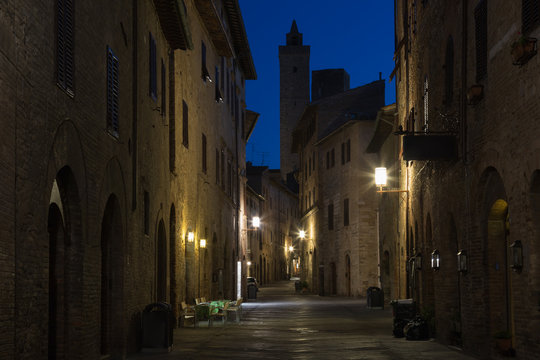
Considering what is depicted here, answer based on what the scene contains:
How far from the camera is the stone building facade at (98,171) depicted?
28.8 ft

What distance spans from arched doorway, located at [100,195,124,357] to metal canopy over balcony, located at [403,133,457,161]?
6.01 m

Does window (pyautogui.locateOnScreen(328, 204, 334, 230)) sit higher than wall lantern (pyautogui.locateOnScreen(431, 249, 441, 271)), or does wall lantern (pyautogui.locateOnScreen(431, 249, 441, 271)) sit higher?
window (pyautogui.locateOnScreen(328, 204, 334, 230))

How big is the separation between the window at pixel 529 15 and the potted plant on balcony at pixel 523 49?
141 mm

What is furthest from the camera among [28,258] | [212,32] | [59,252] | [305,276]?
[305,276]

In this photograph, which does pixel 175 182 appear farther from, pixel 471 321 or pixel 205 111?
pixel 471 321

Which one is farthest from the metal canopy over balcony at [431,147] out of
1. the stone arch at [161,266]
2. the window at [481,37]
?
the stone arch at [161,266]

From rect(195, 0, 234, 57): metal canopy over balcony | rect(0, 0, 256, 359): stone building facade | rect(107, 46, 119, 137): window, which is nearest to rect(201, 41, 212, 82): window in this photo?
rect(0, 0, 256, 359): stone building facade

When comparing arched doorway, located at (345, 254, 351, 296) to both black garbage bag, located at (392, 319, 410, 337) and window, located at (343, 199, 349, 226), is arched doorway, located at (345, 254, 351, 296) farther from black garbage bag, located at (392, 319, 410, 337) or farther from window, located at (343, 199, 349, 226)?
black garbage bag, located at (392, 319, 410, 337)

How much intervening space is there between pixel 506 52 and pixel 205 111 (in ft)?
→ 54.0

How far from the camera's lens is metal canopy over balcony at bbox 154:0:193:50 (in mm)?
18406

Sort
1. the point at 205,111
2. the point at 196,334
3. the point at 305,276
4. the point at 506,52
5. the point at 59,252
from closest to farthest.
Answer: the point at 59,252, the point at 506,52, the point at 196,334, the point at 205,111, the point at 305,276

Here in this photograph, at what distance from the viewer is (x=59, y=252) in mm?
11555

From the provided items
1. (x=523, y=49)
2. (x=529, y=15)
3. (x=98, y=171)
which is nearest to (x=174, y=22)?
(x=98, y=171)

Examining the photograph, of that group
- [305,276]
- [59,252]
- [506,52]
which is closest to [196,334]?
[59,252]
